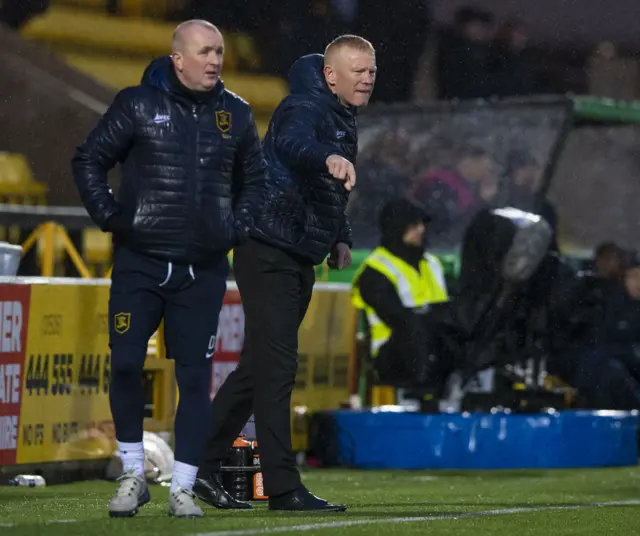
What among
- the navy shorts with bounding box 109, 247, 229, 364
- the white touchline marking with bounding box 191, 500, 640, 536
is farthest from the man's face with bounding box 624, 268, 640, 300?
the navy shorts with bounding box 109, 247, 229, 364

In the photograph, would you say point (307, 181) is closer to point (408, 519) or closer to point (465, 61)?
point (408, 519)

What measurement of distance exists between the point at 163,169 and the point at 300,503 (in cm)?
134

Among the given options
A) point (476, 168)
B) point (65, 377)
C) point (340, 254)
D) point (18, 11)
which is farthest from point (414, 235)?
point (18, 11)

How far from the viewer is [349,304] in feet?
39.6

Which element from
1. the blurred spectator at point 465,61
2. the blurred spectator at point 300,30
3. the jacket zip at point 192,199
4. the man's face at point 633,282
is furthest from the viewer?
the blurred spectator at point 300,30

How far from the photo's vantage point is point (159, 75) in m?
6.88

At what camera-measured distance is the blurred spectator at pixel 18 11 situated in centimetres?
1823

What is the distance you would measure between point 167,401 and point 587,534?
14.4 feet

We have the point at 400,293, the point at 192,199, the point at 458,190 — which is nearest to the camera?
the point at 192,199

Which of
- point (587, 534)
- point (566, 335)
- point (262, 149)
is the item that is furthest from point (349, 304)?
point (587, 534)

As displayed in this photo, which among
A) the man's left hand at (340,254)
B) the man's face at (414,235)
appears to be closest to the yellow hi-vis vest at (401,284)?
the man's face at (414,235)

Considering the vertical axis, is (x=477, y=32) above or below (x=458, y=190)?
above

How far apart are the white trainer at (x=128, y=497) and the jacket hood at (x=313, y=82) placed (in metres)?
1.59

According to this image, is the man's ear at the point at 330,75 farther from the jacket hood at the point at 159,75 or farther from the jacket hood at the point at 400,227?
the jacket hood at the point at 400,227
